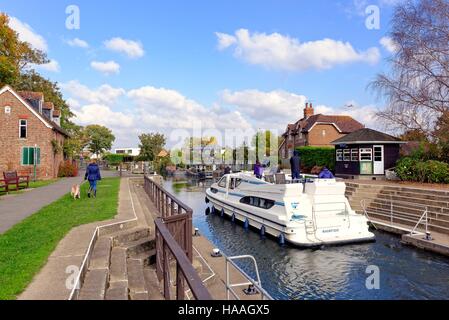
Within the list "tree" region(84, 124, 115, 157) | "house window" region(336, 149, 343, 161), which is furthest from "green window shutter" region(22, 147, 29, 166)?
"tree" region(84, 124, 115, 157)

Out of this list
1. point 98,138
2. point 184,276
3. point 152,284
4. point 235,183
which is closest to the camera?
point 184,276

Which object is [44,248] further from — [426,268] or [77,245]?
[426,268]

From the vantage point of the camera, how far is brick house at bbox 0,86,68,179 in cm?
2912

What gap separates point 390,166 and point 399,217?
1259 cm

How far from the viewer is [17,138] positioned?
2945cm

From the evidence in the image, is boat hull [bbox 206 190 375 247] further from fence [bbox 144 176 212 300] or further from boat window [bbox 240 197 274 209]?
fence [bbox 144 176 212 300]

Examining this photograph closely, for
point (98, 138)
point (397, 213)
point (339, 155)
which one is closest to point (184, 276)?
point (397, 213)

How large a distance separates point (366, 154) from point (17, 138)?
2801 centimetres

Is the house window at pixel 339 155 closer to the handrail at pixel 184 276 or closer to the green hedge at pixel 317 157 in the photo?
the green hedge at pixel 317 157

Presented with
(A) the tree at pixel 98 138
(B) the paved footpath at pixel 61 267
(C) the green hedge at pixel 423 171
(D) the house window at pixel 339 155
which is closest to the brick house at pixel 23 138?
(D) the house window at pixel 339 155

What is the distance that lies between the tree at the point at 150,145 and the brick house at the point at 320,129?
92.7 feet

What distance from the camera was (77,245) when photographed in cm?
689

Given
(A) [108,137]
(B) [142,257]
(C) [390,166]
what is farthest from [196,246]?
(A) [108,137]

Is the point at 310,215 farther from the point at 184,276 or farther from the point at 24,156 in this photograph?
the point at 24,156
